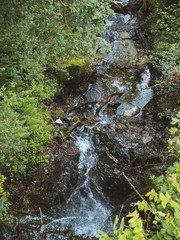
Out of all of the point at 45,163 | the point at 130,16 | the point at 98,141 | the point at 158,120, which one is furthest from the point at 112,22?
the point at 45,163

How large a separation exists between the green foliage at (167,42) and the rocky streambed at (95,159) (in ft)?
4.08

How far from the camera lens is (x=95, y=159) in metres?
6.60

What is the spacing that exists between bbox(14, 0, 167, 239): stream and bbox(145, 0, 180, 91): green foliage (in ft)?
4.06

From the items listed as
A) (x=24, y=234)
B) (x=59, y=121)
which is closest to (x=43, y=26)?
(x=59, y=121)

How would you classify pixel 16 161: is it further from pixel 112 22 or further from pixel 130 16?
pixel 130 16

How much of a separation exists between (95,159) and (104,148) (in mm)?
691

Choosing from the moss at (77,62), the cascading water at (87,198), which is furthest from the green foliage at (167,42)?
the moss at (77,62)

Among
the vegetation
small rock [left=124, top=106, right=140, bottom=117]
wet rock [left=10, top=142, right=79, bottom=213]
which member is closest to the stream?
small rock [left=124, top=106, right=140, bottom=117]

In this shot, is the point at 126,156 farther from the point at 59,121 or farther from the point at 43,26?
the point at 43,26

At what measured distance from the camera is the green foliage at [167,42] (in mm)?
7826

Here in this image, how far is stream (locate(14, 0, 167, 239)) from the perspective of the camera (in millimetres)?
4477

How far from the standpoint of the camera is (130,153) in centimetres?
690

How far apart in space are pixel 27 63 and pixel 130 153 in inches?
193

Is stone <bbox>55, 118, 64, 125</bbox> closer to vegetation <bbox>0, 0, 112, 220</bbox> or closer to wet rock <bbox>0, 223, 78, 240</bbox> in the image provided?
vegetation <bbox>0, 0, 112, 220</bbox>
